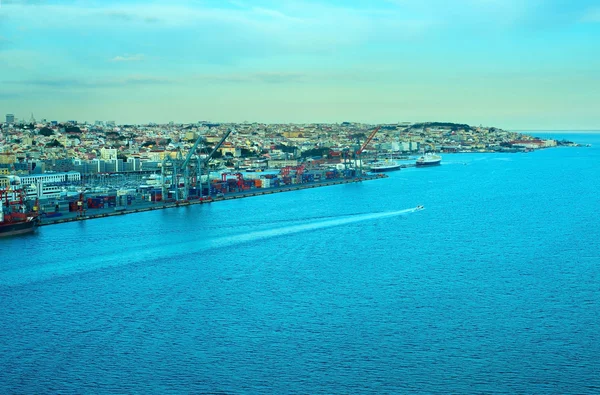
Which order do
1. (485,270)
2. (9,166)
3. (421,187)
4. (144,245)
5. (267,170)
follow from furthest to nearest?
(267,170) → (9,166) → (421,187) → (144,245) → (485,270)

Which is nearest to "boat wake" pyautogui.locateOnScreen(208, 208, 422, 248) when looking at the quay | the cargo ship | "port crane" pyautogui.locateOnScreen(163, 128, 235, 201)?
the cargo ship

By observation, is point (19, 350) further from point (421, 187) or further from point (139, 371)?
point (421, 187)

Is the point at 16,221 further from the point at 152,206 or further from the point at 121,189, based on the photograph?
the point at 121,189

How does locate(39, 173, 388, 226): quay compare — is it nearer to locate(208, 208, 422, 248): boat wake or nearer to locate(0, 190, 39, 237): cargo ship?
locate(0, 190, 39, 237): cargo ship

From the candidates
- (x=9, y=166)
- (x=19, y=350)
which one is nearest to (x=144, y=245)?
(x=19, y=350)

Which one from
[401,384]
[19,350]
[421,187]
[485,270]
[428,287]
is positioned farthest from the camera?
[421,187]

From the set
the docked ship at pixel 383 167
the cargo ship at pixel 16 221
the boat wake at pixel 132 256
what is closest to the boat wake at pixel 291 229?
the boat wake at pixel 132 256

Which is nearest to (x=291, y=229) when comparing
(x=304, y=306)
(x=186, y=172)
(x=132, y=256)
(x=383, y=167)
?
(x=132, y=256)
